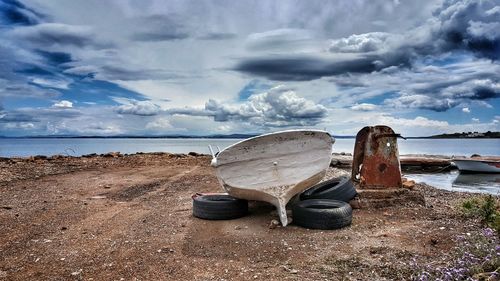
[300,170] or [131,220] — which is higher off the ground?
[300,170]

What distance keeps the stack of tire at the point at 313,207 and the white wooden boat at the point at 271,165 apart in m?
0.32

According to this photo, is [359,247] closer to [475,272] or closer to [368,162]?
[475,272]

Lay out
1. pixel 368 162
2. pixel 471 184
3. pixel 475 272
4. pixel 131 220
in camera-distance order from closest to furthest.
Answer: pixel 475 272 < pixel 131 220 < pixel 368 162 < pixel 471 184

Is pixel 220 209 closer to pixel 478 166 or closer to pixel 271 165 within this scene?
pixel 271 165

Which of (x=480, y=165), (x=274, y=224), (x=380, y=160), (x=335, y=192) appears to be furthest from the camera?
(x=480, y=165)

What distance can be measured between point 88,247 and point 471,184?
63.8 ft

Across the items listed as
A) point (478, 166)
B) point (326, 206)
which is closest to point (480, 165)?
point (478, 166)

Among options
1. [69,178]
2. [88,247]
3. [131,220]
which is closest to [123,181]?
[69,178]

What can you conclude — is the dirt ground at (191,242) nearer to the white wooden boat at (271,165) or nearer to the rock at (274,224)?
the rock at (274,224)

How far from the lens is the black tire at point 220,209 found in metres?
7.71

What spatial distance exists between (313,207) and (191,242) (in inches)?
97.1

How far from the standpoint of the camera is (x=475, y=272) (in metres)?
4.61

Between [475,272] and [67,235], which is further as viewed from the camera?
[67,235]

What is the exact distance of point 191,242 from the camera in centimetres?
646
